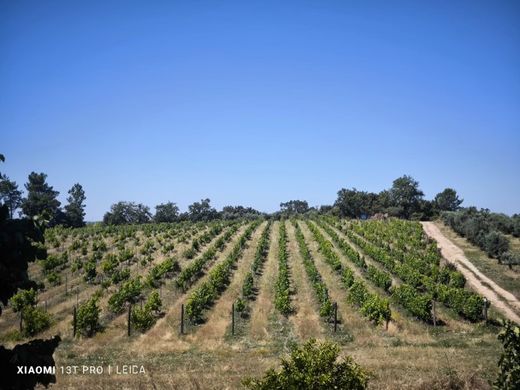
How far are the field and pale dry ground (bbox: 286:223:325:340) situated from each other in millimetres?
100

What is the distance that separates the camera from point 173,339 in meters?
25.4

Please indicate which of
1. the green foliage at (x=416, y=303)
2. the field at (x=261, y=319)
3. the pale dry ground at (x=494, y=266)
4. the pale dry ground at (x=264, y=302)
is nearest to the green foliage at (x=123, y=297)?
the field at (x=261, y=319)

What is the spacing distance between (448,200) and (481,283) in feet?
263

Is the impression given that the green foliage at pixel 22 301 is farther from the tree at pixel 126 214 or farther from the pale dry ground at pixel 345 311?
the tree at pixel 126 214

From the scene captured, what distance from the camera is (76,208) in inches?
4031

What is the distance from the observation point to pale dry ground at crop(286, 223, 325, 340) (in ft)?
86.2

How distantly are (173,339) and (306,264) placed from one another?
→ 2035 centimetres

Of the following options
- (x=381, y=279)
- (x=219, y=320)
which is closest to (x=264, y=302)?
(x=219, y=320)

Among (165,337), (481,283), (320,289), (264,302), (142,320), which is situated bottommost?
(165,337)

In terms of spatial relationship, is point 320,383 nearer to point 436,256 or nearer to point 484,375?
point 484,375

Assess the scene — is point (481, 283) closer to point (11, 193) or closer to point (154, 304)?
point (154, 304)

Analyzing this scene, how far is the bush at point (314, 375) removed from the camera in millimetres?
8742

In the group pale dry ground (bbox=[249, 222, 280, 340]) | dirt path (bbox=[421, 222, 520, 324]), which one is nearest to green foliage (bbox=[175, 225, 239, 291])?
pale dry ground (bbox=[249, 222, 280, 340])

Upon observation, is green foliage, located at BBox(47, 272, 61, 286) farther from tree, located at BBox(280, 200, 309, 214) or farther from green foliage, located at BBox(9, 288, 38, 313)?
tree, located at BBox(280, 200, 309, 214)
